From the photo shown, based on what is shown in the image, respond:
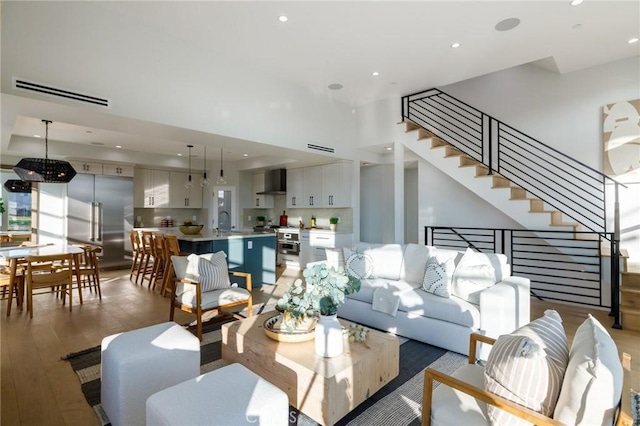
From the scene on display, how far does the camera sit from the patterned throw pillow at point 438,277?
3.22 m

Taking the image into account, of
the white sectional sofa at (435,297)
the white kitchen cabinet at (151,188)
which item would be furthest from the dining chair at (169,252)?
the white kitchen cabinet at (151,188)

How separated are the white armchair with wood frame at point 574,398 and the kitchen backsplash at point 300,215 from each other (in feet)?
17.5

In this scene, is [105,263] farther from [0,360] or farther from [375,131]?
[375,131]

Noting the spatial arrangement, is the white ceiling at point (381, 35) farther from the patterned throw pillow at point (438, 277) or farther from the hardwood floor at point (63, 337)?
the patterned throw pillow at point (438, 277)

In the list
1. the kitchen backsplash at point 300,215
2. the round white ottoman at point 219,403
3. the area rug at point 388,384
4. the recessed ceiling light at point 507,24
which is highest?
the recessed ceiling light at point 507,24

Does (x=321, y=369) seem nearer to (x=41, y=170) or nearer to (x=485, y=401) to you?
(x=485, y=401)

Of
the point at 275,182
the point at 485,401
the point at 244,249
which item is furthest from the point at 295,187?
the point at 485,401

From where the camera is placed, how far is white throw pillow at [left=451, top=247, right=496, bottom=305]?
306 cm

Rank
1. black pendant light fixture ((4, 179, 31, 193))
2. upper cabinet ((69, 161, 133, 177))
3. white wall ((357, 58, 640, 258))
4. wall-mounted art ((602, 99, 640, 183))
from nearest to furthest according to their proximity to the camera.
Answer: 1. wall-mounted art ((602, 99, 640, 183))
2. white wall ((357, 58, 640, 258))
3. black pendant light fixture ((4, 179, 31, 193))
4. upper cabinet ((69, 161, 133, 177))

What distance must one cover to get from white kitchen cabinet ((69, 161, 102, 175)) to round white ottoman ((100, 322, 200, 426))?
6.42 m

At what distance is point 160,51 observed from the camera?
3.76 metres

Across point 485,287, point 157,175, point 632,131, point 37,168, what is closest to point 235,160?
point 157,175

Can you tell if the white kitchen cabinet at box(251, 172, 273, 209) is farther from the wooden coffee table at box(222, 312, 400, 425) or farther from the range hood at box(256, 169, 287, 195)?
the wooden coffee table at box(222, 312, 400, 425)

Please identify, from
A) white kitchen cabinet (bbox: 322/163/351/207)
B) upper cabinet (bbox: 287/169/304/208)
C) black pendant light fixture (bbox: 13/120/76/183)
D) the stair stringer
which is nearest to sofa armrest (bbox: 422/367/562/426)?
the stair stringer
